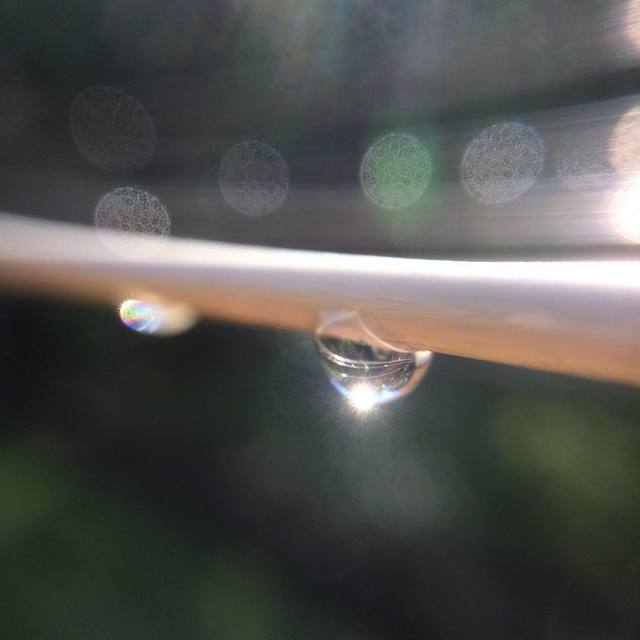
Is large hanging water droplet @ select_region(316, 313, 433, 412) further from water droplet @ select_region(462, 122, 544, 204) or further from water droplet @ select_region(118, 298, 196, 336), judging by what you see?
water droplet @ select_region(462, 122, 544, 204)

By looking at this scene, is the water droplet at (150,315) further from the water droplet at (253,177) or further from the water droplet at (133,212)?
the water droplet at (253,177)

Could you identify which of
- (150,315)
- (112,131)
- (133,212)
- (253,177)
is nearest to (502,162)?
(253,177)

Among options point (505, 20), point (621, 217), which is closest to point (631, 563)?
point (621, 217)

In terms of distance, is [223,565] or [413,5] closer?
[223,565]

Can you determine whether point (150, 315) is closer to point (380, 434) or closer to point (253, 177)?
point (380, 434)

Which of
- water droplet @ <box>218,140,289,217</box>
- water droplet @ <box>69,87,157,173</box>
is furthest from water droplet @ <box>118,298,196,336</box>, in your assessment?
water droplet @ <box>69,87,157,173</box>

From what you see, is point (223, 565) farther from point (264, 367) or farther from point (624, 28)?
point (624, 28)

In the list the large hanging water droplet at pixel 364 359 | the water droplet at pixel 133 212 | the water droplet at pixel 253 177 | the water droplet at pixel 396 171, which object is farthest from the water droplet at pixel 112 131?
the large hanging water droplet at pixel 364 359
